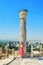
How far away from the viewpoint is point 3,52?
1023 centimetres

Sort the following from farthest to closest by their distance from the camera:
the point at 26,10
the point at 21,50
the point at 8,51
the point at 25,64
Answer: the point at 8,51 → the point at 26,10 → the point at 21,50 → the point at 25,64

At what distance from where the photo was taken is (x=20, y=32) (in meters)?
9.43

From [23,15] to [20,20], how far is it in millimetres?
353

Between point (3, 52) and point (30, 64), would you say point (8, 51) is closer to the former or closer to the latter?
point (3, 52)

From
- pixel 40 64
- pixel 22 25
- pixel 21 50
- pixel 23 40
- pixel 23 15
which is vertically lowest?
pixel 40 64

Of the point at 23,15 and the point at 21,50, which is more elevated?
the point at 23,15

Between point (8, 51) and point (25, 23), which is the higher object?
point (25, 23)

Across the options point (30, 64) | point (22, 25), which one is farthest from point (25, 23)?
point (30, 64)

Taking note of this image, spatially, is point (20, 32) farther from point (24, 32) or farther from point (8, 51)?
point (8, 51)

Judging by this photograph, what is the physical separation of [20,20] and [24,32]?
2.55 feet

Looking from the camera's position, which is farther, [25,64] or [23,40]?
[23,40]

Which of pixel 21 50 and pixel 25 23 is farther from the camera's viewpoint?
pixel 25 23

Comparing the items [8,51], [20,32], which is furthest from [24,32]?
[8,51]

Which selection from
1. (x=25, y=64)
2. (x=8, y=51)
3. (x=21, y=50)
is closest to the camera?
(x=25, y=64)
